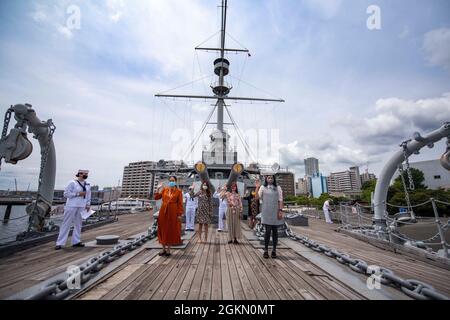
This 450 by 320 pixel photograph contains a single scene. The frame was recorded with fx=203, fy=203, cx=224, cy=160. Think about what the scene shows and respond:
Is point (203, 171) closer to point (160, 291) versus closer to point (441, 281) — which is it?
point (160, 291)

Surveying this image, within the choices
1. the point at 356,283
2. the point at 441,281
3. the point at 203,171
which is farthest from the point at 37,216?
the point at 441,281

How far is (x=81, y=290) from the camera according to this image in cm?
194

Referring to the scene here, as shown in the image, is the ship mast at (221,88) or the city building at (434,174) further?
the city building at (434,174)

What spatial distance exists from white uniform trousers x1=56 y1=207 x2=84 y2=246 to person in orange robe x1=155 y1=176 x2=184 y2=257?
192 centimetres

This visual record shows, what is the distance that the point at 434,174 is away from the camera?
4294cm

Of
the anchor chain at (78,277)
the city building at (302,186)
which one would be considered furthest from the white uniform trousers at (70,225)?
the city building at (302,186)

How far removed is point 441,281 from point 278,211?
7.18 feet

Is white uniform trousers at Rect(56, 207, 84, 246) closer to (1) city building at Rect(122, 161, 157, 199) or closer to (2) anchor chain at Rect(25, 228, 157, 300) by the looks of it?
(2) anchor chain at Rect(25, 228, 157, 300)

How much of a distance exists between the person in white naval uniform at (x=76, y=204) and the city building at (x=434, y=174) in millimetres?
53347

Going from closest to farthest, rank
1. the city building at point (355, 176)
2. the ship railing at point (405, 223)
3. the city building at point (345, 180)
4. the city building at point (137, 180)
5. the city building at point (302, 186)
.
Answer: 1. the ship railing at point (405, 223)
2. the city building at point (137, 180)
3. the city building at point (302, 186)
4. the city building at point (355, 176)
5. the city building at point (345, 180)

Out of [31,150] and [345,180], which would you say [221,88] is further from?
[345,180]

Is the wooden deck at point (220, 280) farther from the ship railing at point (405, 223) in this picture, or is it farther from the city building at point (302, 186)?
the city building at point (302, 186)

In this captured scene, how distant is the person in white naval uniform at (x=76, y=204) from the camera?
410 cm

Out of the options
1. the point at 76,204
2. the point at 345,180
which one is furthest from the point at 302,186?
the point at 76,204
